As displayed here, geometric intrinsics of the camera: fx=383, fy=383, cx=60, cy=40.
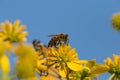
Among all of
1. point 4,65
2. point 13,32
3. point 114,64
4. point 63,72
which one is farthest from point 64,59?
point 4,65

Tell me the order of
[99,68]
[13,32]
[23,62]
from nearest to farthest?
[23,62]
[13,32]
[99,68]

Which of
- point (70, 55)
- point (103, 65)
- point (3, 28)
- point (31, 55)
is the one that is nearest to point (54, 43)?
point (70, 55)

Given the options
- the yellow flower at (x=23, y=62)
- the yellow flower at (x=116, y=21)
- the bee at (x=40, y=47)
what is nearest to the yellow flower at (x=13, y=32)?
the yellow flower at (x=23, y=62)

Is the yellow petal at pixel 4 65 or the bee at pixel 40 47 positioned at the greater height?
the bee at pixel 40 47

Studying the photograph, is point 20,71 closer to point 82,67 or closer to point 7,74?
point 7,74

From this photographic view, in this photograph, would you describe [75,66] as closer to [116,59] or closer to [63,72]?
[63,72]

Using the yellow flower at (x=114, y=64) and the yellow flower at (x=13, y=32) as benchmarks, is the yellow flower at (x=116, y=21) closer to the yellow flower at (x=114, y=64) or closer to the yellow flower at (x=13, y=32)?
the yellow flower at (x=114, y=64)
